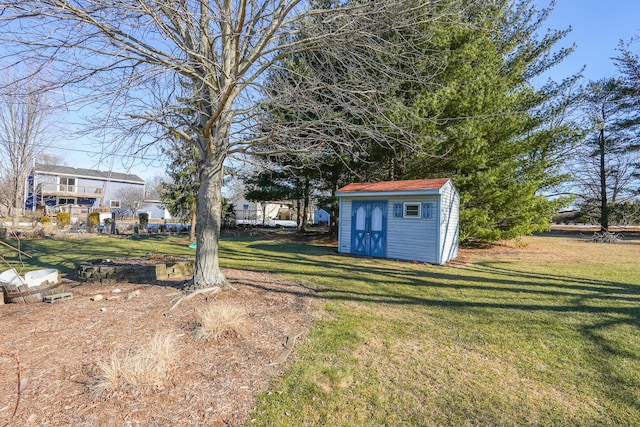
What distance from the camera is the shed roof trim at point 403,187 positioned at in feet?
32.2

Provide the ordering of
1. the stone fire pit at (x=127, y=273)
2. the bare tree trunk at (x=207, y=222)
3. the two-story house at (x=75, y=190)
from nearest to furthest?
the bare tree trunk at (x=207, y=222), the stone fire pit at (x=127, y=273), the two-story house at (x=75, y=190)

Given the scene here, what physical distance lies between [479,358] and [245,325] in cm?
263

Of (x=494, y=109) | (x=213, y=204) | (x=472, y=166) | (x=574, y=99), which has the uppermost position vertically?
(x=574, y=99)

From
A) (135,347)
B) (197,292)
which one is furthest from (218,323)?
(197,292)

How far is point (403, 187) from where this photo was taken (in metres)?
10.5

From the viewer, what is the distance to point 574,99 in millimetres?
13992

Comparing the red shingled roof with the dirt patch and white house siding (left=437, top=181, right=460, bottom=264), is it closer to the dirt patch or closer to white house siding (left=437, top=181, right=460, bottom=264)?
white house siding (left=437, top=181, right=460, bottom=264)

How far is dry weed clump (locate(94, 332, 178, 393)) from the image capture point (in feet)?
8.36

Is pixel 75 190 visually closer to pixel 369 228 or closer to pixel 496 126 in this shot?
pixel 369 228

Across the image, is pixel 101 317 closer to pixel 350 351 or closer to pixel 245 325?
pixel 245 325

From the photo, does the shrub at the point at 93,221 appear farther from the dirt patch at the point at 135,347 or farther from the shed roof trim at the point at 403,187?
the dirt patch at the point at 135,347

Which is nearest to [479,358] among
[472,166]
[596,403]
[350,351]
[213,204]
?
[596,403]

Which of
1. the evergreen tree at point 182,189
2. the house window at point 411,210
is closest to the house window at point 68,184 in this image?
the evergreen tree at point 182,189

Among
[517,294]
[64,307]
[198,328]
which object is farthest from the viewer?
[517,294]
